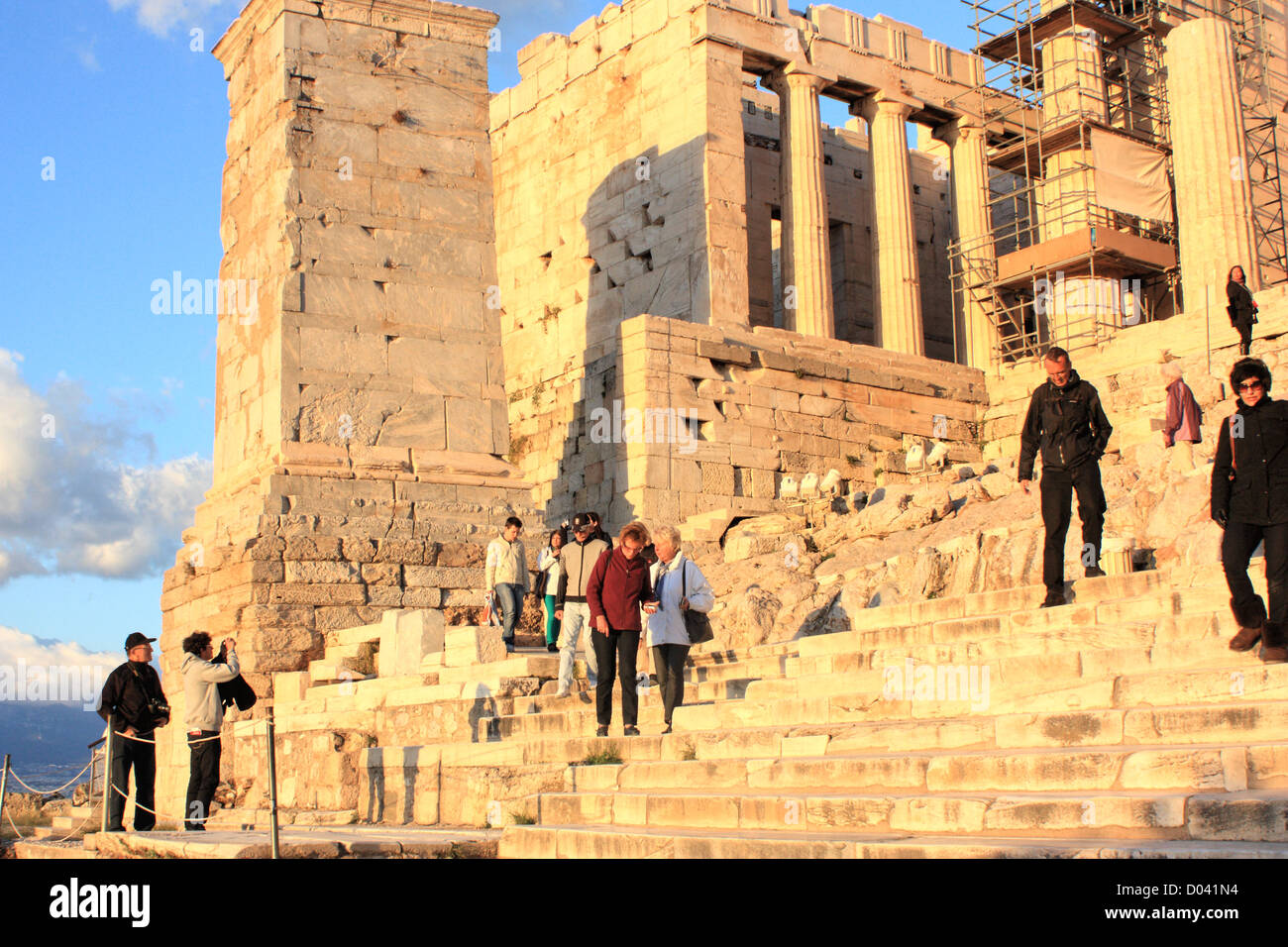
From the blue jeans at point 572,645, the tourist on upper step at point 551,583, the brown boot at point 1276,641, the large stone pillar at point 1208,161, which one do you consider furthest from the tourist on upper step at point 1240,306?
the brown boot at point 1276,641

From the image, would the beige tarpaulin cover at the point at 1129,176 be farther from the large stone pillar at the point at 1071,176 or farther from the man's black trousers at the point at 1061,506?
the man's black trousers at the point at 1061,506

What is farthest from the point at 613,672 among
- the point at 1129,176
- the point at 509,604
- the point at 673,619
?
the point at 1129,176

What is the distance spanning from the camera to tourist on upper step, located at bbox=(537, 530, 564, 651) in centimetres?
1405

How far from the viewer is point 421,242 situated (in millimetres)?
18203

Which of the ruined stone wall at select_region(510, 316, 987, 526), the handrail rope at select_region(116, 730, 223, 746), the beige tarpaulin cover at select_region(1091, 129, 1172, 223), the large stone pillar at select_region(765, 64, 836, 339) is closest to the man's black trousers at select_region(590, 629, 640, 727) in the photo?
the handrail rope at select_region(116, 730, 223, 746)

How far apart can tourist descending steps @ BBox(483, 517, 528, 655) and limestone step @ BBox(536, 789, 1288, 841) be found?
6.06 meters

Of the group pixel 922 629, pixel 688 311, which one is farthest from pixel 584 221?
pixel 922 629

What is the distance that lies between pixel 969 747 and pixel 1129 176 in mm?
24101

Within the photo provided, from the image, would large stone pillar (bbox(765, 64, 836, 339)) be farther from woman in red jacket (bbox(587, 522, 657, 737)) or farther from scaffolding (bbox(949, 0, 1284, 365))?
woman in red jacket (bbox(587, 522, 657, 737))

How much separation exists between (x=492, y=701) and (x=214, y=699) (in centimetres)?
228

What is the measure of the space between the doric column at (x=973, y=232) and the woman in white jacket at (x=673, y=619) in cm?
2022

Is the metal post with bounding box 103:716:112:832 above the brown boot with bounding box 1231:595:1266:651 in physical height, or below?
below

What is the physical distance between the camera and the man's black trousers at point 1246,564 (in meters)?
7.83

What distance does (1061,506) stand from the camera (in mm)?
10047
